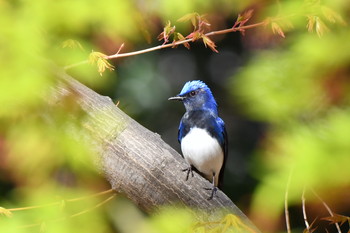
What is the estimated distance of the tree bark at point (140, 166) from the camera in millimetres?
2129

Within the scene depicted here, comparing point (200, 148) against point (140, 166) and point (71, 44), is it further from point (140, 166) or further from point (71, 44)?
point (71, 44)

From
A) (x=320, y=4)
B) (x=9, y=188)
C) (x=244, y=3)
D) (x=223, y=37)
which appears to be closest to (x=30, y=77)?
(x=244, y=3)

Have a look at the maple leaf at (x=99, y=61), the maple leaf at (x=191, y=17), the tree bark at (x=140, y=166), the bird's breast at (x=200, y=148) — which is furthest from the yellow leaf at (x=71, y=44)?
the bird's breast at (x=200, y=148)

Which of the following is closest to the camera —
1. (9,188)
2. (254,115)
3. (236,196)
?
(254,115)

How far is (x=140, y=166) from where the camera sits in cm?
214

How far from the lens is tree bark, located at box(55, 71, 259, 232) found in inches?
83.8

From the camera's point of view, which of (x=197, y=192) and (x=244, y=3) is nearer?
(x=244, y=3)

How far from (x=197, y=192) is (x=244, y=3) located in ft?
2.47

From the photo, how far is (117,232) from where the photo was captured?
279cm

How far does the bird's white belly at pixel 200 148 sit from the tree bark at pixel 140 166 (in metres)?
0.86

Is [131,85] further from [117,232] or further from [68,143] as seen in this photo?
[68,143]

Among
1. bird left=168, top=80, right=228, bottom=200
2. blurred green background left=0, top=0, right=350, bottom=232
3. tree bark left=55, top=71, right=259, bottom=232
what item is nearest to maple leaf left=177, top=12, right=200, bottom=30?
blurred green background left=0, top=0, right=350, bottom=232

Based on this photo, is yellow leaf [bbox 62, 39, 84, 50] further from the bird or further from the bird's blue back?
the bird's blue back

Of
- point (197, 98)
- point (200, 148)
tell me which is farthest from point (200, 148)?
point (197, 98)
